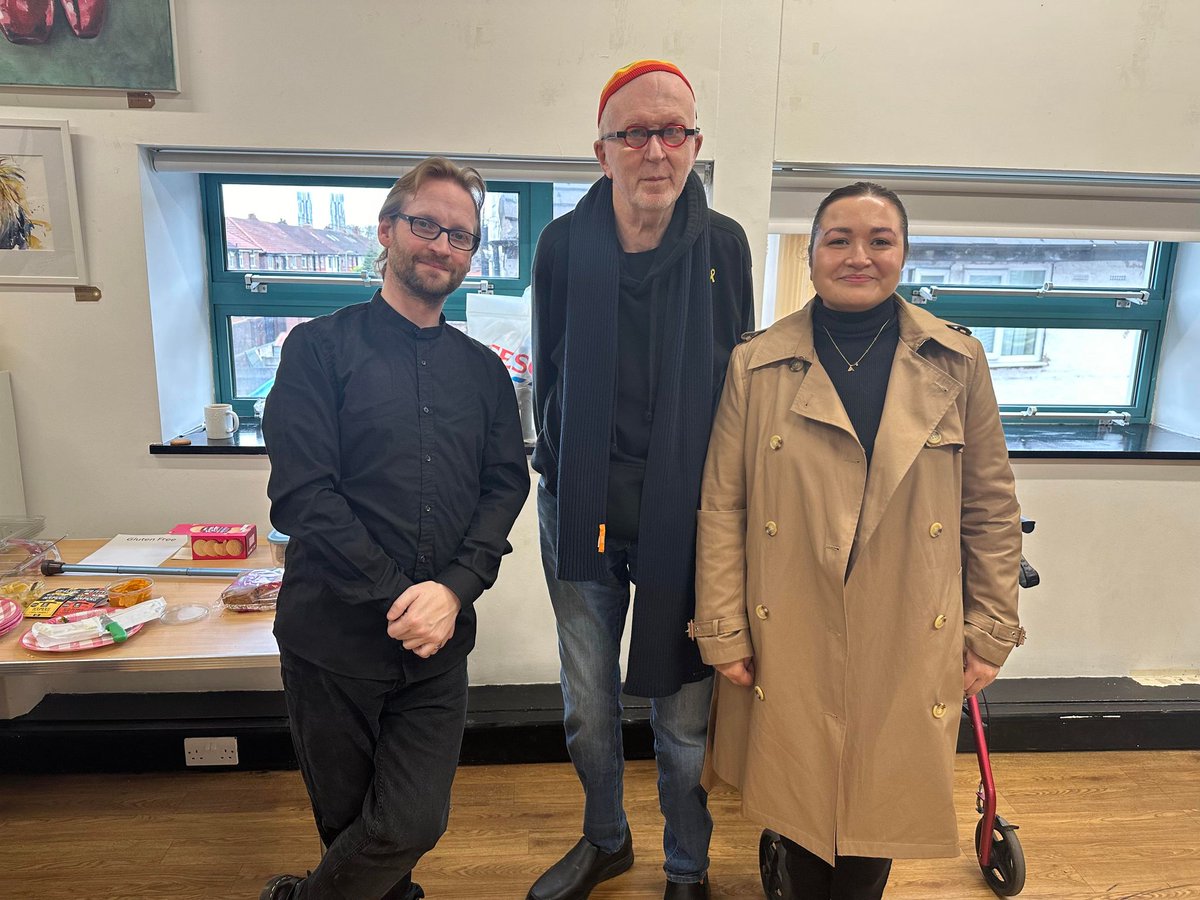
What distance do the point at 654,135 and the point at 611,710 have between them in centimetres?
121

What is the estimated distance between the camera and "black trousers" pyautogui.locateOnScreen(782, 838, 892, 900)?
1465 millimetres

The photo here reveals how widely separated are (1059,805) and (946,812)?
115 centimetres

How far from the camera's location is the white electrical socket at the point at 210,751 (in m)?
2.23

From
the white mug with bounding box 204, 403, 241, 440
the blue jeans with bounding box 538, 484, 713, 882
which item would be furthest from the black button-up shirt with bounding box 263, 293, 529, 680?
the white mug with bounding box 204, 403, 241, 440

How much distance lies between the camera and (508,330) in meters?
2.45

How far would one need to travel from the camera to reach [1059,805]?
2.19m

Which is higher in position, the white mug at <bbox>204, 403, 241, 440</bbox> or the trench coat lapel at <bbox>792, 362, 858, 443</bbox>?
the trench coat lapel at <bbox>792, 362, 858, 443</bbox>

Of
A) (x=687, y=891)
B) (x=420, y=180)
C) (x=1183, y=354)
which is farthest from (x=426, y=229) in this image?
(x=1183, y=354)

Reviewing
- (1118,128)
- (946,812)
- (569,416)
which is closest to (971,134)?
(1118,128)

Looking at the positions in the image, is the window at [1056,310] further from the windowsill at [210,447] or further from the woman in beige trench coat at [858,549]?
the windowsill at [210,447]

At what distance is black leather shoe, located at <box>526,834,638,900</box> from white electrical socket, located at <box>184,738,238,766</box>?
3.41 feet

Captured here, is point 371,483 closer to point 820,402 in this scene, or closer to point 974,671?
point 820,402

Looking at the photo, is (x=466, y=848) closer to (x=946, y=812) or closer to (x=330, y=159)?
(x=946, y=812)

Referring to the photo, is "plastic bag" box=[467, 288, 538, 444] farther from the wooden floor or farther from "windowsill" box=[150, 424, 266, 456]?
the wooden floor
